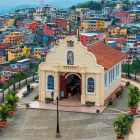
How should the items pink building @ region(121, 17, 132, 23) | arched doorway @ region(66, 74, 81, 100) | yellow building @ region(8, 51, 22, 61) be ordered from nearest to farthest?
arched doorway @ region(66, 74, 81, 100)
yellow building @ region(8, 51, 22, 61)
pink building @ region(121, 17, 132, 23)

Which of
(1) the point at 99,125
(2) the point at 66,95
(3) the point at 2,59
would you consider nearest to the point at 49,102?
(2) the point at 66,95

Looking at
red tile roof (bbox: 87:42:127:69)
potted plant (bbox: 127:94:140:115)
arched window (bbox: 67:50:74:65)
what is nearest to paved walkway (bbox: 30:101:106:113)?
potted plant (bbox: 127:94:140:115)

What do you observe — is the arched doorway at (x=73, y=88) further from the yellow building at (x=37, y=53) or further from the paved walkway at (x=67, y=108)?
the yellow building at (x=37, y=53)

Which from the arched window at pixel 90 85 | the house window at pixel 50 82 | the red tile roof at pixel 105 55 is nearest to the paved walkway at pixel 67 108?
the arched window at pixel 90 85

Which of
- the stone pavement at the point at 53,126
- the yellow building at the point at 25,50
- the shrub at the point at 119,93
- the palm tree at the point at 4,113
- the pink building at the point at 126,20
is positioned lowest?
the yellow building at the point at 25,50

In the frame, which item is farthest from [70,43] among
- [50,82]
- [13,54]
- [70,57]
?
[13,54]

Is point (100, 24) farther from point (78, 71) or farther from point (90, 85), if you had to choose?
point (90, 85)

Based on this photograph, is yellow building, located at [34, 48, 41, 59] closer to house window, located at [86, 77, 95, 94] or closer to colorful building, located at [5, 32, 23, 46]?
colorful building, located at [5, 32, 23, 46]

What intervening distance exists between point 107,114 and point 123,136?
731 cm

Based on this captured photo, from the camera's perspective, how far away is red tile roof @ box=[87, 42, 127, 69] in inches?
1420

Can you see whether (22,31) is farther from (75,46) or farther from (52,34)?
(75,46)

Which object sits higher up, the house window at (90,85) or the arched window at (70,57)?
the arched window at (70,57)

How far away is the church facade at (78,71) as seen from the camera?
34.5m

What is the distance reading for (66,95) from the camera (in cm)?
3700
